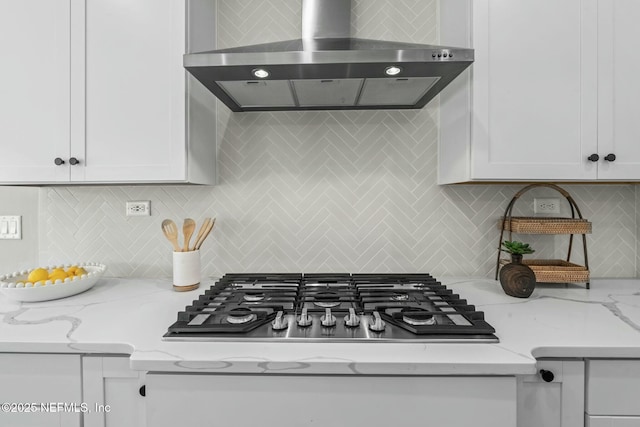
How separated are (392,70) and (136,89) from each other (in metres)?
1.02

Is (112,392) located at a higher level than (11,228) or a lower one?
lower

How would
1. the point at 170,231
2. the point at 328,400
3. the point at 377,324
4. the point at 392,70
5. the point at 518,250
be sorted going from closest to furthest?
the point at 328,400 → the point at 377,324 → the point at 392,70 → the point at 518,250 → the point at 170,231

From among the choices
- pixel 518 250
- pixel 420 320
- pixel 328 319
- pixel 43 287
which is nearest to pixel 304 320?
pixel 328 319

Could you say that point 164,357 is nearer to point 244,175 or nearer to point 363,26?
point 244,175

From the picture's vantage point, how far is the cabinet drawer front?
0.97 meters

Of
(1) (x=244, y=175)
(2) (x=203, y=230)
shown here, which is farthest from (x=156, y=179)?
(1) (x=244, y=175)

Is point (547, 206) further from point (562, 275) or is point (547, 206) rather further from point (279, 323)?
point (279, 323)

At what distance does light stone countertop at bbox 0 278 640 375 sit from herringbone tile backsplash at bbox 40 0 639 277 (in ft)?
1.19

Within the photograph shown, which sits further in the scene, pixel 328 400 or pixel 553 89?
pixel 553 89

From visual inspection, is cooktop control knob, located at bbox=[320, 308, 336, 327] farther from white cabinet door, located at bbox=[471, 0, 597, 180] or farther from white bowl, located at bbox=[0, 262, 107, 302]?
white bowl, located at bbox=[0, 262, 107, 302]

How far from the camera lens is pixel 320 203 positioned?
1.75 m

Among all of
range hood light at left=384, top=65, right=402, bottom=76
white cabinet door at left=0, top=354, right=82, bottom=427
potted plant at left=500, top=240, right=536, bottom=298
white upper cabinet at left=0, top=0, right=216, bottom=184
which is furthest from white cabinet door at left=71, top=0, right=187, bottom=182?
potted plant at left=500, top=240, right=536, bottom=298

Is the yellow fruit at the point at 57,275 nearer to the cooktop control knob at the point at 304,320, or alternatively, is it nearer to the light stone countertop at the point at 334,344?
the light stone countertop at the point at 334,344

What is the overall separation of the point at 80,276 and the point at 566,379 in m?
1.82
